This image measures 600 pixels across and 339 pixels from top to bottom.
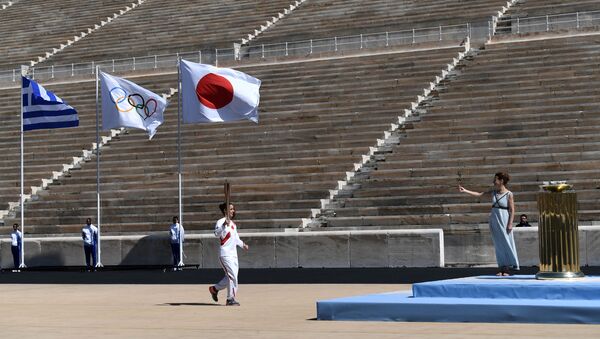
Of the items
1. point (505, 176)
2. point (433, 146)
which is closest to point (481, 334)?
point (505, 176)

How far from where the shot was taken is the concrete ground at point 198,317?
11438 millimetres

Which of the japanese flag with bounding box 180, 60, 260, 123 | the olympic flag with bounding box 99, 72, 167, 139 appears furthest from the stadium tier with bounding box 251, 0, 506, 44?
the japanese flag with bounding box 180, 60, 260, 123

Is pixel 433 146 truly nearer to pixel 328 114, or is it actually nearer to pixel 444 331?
pixel 328 114

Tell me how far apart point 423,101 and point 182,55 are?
12.7 meters

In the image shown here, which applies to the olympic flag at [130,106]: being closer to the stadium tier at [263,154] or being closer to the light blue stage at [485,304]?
the stadium tier at [263,154]

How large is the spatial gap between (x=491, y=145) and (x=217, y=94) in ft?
27.4

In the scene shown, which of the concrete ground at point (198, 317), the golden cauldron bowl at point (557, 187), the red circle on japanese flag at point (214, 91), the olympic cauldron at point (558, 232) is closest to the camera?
the concrete ground at point (198, 317)

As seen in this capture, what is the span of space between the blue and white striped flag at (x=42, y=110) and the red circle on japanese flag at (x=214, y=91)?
4.33 meters

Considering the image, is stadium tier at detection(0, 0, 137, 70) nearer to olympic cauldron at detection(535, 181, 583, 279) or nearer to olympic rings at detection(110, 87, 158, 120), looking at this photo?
olympic rings at detection(110, 87, 158, 120)

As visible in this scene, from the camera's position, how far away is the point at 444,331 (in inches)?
448

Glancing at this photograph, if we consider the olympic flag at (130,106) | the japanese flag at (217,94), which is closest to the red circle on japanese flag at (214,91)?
the japanese flag at (217,94)

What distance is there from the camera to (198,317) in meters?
14.0

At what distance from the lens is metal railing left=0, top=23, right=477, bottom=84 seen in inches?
1571

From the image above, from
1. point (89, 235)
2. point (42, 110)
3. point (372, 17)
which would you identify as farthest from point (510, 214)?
point (372, 17)
